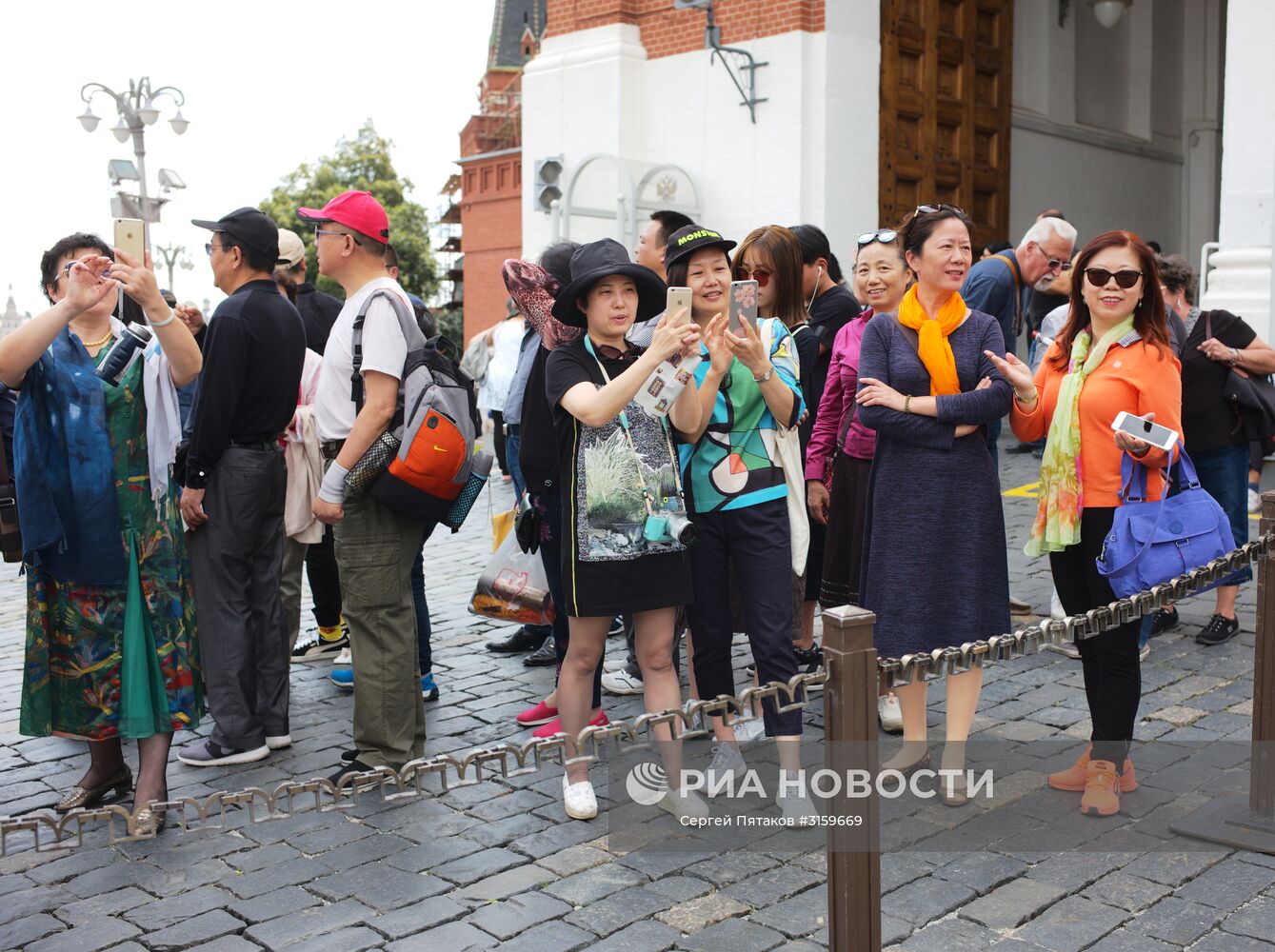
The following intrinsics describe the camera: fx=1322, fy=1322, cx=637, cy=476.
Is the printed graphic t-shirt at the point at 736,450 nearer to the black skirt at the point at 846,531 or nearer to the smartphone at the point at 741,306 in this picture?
the smartphone at the point at 741,306

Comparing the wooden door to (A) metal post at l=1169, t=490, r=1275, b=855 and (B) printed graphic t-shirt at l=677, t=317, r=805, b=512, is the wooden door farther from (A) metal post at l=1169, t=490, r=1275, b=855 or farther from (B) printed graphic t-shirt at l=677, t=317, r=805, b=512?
(A) metal post at l=1169, t=490, r=1275, b=855

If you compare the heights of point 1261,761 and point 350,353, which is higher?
point 350,353

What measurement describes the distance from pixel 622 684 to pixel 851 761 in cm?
335

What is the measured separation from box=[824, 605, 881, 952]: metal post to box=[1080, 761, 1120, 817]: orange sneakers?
185 cm

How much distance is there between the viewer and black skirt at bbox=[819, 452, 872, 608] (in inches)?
206

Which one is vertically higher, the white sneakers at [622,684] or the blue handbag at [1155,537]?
the blue handbag at [1155,537]

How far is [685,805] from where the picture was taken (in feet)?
14.5

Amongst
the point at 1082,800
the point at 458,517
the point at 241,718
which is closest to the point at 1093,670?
the point at 1082,800

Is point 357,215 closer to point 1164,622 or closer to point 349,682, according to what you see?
point 349,682

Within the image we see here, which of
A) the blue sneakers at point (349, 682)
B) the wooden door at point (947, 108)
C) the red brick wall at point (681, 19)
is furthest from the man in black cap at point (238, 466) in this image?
the wooden door at point (947, 108)

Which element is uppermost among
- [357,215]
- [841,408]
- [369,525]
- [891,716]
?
[357,215]

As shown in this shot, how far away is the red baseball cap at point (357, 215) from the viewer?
4.87 m

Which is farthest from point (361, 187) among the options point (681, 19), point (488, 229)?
point (681, 19)

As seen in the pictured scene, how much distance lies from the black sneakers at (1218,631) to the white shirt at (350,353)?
13.8 ft
